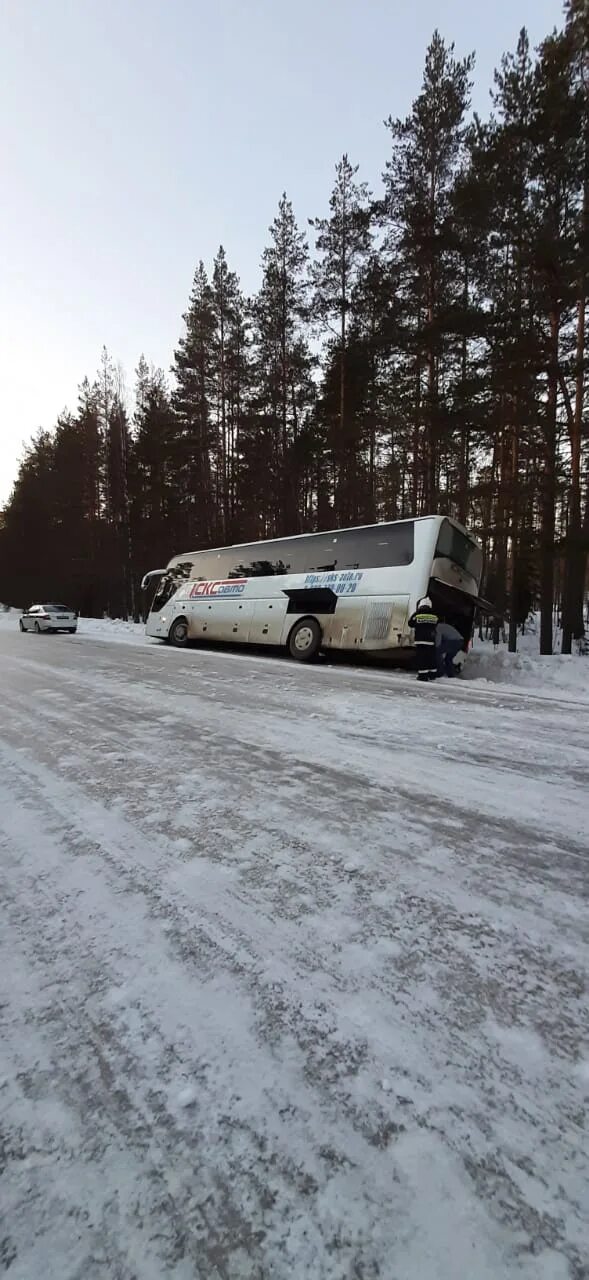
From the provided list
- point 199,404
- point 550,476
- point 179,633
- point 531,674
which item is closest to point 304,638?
point 531,674

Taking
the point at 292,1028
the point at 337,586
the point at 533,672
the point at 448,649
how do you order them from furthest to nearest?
the point at 337,586
the point at 533,672
the point at 448,649
the point at 292,1028

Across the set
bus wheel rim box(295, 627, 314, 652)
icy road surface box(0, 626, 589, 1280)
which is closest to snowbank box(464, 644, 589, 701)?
bus wheel rim box(295, 627, 314, 652)

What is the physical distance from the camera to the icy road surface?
100 cm

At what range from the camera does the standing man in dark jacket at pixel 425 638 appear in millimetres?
9109

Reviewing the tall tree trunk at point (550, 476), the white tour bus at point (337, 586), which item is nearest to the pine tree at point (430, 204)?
the tall tree trunk at point (550, 476)

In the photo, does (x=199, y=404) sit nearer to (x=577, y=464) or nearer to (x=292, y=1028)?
(x=577, y=464)

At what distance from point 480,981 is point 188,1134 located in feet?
3.11

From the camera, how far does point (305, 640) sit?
12164 millimetres

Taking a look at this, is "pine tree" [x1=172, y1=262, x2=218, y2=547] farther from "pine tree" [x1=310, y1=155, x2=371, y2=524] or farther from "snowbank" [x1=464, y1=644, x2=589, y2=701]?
"snowbank" [x1=464, y1=644, x2=589, y2=701]

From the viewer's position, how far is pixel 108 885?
2.21m

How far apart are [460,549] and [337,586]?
8.54ft

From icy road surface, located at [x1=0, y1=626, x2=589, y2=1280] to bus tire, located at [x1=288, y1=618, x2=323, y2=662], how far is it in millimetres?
8415

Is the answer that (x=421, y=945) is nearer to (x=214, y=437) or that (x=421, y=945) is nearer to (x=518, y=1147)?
(x=518, y=1147)

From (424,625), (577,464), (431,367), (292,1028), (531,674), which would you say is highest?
(431,367)
